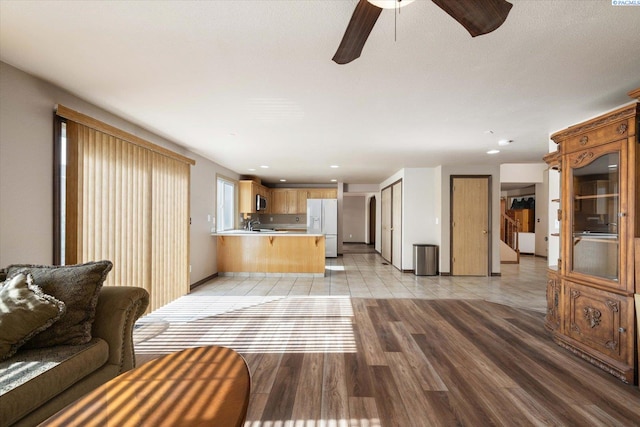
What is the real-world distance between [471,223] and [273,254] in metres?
4.28

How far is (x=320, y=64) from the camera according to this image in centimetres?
212

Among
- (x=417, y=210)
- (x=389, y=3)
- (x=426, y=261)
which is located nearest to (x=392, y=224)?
(x=417, y=210)

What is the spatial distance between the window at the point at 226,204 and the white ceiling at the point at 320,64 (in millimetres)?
3079

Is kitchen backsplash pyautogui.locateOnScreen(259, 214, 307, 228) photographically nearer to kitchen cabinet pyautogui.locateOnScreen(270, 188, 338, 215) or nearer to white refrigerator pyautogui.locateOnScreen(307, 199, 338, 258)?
kitchen cabinet pyautogui.locateOnScreen(270, 188, 338, 215)

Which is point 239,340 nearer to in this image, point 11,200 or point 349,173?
point 11,200

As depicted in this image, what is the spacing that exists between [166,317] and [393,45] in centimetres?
379

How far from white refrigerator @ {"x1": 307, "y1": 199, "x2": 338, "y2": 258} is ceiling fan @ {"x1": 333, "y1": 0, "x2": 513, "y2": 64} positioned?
757 centimetres

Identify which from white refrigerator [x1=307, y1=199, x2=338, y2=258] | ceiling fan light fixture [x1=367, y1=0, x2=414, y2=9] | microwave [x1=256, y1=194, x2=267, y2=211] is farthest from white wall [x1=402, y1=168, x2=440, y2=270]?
ceiling fan light fixture [x1=367, y1=0, x2=414, y2=9]

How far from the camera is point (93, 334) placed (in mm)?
1850

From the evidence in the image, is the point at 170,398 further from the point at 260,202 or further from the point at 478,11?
the point at 260,202

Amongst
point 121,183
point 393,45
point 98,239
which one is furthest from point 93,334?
point 393,45

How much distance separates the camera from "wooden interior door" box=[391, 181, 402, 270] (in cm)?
706

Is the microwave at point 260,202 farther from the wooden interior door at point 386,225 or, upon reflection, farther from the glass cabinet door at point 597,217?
the glass cabinet door at point 597,217

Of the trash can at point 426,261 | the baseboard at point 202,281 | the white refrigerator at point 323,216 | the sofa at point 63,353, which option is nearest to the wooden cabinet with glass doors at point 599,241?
the trash can at point 426,261
